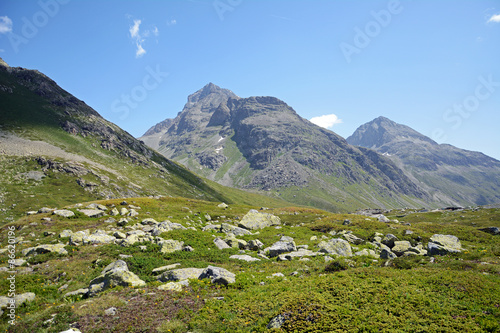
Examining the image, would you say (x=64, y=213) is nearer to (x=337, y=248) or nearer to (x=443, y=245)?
(x=337, y=248)

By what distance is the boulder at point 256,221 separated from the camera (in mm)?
41875

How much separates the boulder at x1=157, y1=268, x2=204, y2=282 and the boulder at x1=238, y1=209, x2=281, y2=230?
73.3ft

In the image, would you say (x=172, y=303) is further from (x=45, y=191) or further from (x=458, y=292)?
(x=45, y=191)

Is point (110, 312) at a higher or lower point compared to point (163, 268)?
lower

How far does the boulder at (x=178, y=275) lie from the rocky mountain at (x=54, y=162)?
335 feet

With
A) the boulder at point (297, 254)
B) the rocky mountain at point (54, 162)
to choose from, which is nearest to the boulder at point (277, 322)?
the boulder at point (297, 254)

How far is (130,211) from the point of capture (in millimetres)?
40406

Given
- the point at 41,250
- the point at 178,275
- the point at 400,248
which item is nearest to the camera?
the point at 178,275

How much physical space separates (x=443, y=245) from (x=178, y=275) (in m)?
29.4

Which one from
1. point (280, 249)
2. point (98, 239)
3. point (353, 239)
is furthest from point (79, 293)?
point (353, 239)

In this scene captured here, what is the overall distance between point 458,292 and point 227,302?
1469 cm

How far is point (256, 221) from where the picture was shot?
144 feet

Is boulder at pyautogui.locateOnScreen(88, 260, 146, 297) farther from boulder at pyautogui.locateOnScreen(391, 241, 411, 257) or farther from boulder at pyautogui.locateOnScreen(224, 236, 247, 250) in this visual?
boulder at pyautogui.locateOnScreen(391, 241, 411, 257)

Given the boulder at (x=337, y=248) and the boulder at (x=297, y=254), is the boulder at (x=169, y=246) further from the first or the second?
the boulder at (x=337, y=248)
